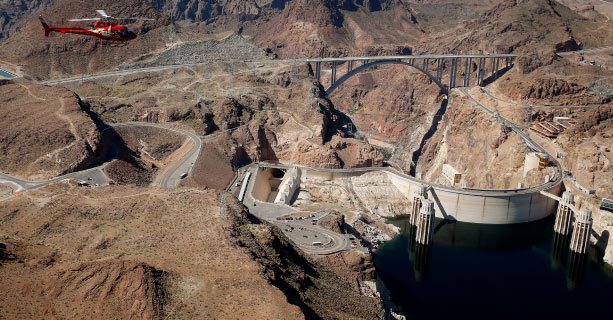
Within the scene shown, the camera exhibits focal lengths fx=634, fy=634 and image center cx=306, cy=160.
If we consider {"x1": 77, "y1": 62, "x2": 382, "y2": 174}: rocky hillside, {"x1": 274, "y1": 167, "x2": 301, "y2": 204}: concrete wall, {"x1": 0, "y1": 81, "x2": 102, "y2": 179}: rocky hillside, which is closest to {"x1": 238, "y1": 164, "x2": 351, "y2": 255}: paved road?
{"x1": 274, "y1": 167, "x2": 301, "y2": 204}: concrete wall

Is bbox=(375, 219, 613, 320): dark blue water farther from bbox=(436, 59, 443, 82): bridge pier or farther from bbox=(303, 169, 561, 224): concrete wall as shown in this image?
bbox=(436, 59, 443, 82): bridge pier

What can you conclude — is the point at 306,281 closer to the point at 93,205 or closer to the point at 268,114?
the point at 93,205

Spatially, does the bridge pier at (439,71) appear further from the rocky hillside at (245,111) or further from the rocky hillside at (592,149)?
the rocky hillside at (592,149)

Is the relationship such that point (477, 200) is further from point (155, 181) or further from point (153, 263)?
point (153, 263)

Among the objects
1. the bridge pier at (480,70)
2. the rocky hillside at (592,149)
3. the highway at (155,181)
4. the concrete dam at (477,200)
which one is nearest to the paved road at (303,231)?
the concrete dam at (477,200)

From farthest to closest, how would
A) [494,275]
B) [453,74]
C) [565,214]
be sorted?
[453,74] < [565,214] < [494,275]

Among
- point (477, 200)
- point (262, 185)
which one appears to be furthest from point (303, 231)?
point (477, 200)
